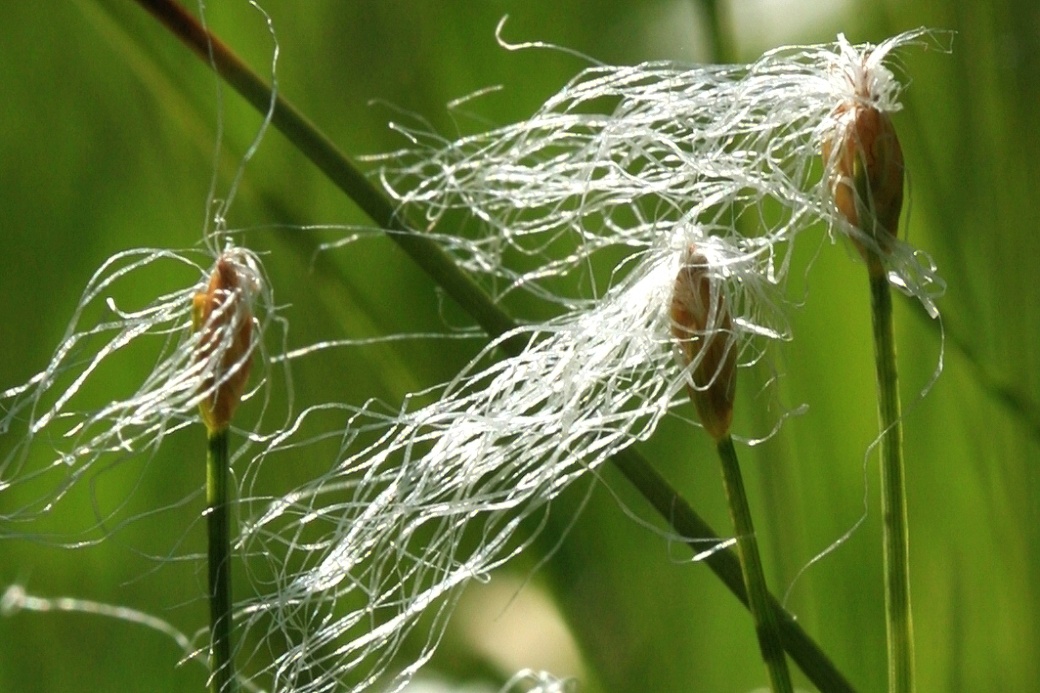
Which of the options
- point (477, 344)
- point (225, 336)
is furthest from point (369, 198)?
point (477, 344)

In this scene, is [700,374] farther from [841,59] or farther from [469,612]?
[469,612]

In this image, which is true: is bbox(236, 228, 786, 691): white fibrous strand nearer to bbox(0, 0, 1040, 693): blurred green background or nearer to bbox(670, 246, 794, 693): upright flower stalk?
bbox(670, 246, 794, 693): upright flower stalk

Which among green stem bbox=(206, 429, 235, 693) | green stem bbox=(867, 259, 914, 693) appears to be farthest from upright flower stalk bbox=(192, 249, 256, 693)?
green stem bbox=(867, 259, 914, 693)

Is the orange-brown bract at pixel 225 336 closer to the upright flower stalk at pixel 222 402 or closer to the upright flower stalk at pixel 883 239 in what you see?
the upright flower stalk at pixel 222 402

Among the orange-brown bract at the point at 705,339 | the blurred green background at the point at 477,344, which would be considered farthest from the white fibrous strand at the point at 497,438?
the blurred green background at the point at 477,344

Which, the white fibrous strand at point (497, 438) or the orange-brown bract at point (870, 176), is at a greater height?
the orange-brown bract at point (870, 176)

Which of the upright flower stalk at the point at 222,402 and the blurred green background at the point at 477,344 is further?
the blurred green background at the point at 477,344

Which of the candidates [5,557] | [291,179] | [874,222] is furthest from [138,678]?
[874,222]
